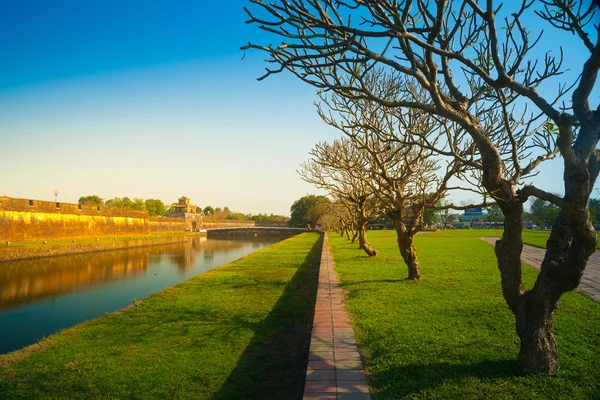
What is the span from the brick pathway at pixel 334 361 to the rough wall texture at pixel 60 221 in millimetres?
25795

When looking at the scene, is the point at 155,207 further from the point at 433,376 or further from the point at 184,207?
the point at 433,376

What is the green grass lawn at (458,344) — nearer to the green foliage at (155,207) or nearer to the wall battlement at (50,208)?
the wall battlement at (50,208)

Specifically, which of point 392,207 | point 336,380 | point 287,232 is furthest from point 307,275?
point 287,232

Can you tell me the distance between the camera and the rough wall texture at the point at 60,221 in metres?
24.1

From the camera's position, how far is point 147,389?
409cm

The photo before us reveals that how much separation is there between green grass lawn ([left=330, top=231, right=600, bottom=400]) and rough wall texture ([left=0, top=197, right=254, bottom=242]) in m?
25.5

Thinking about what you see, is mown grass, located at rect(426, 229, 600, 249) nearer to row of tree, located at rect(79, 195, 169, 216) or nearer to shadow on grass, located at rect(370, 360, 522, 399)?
shadow on grass, located at rect(370, 360, 522, 399)

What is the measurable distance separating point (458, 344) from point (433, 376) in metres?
0.98

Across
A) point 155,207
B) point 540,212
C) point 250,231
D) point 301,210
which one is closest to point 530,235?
point 540,212

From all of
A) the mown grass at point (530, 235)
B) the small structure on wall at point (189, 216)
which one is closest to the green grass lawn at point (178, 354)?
the mown grass at point (530, 235)

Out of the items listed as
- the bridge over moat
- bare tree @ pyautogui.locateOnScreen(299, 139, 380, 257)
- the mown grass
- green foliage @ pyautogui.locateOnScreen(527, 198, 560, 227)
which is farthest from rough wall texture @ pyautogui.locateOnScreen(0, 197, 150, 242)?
green foliage @ pyautogui.locateOnScreen(527, 198, 560, 227)

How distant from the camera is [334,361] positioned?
4004mm

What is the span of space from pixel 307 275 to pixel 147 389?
8577mm

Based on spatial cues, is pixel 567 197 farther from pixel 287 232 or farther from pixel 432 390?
pixel 287 232
